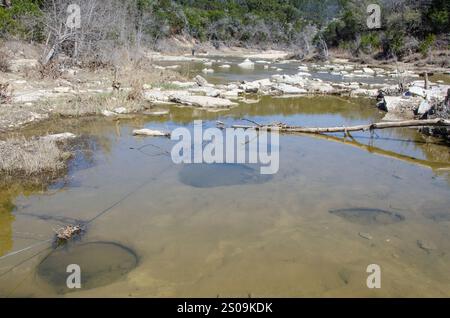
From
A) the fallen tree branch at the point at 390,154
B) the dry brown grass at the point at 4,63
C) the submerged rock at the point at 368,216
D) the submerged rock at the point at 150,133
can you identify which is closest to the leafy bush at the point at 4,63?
the dry brown grass at the point at 4,63

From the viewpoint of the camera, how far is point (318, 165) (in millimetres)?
7500

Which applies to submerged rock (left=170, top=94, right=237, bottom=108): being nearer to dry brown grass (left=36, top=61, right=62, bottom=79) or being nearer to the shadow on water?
dry brown grass (left=36, top=61, right=62, bottom=79)

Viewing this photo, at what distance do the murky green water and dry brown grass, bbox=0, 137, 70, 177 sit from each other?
1.16 feet

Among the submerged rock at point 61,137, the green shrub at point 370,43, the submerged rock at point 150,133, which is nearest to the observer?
the submerged rock at point 61,137

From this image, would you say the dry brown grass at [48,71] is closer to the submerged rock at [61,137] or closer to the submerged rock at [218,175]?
the submerged rock at [61,137]

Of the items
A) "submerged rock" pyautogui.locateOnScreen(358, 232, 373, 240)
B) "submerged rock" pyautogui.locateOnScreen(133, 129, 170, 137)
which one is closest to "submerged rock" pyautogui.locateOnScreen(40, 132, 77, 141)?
"submerged rock" pyautogui.locateOnScreen(133, 129, 170, 137)

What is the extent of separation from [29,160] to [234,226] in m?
3.48

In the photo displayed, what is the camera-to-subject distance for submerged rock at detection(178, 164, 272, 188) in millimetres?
6477

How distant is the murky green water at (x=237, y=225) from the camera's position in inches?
159

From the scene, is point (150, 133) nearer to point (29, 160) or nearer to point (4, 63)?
point (29, 160)

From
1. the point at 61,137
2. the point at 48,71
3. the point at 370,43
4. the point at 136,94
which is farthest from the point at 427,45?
the point at 61,137

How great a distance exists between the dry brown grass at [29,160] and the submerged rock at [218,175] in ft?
6.59

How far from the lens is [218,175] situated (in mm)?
6809
